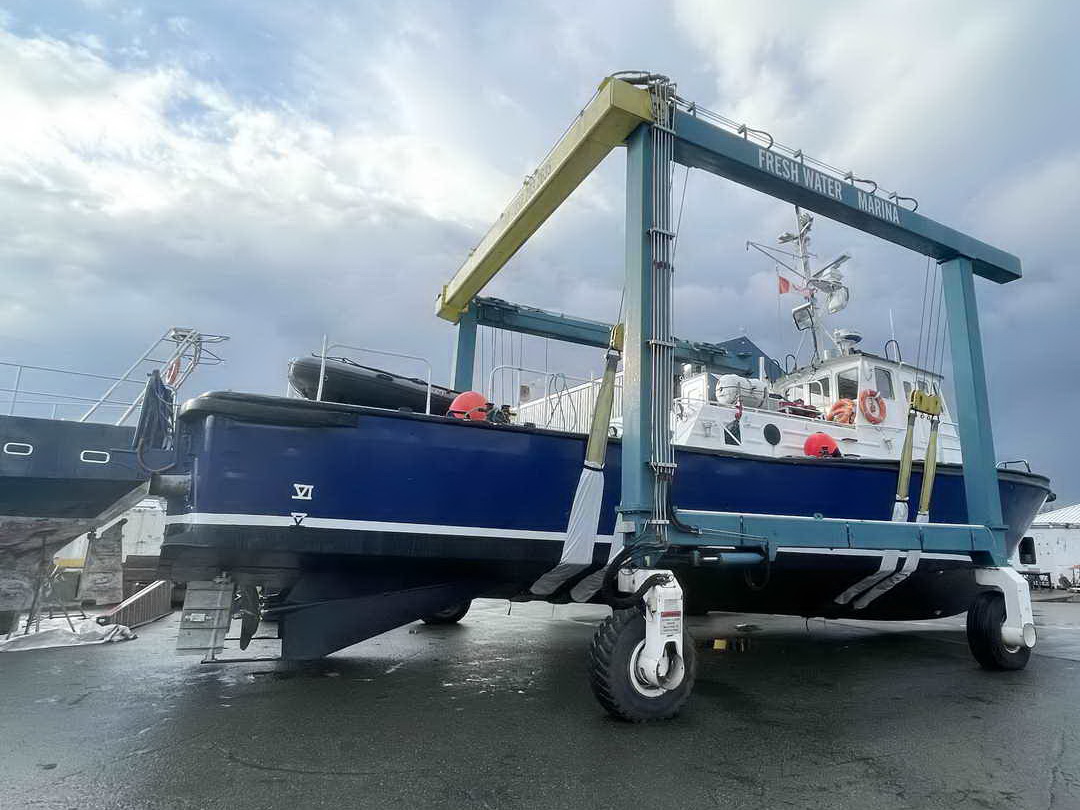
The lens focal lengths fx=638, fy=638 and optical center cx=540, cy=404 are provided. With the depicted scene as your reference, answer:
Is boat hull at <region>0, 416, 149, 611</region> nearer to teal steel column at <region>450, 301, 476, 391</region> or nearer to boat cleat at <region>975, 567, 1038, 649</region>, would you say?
teal steel column at <region>450, 301, 476, 391</region>

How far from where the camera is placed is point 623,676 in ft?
12.9

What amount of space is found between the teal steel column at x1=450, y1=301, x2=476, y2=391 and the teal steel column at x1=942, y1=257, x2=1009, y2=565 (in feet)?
18.1

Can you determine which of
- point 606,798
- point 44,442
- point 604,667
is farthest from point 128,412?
point 606,798

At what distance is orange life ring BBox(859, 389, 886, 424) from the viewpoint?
8055mm

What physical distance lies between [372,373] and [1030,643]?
6.31 metres

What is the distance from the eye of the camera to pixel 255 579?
14.9 feet

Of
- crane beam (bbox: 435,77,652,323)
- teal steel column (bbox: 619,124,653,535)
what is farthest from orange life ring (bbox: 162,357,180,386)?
teal steel column (bbox: 619,124,653,535)

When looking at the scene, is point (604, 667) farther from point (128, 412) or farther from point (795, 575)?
point (128, 412)

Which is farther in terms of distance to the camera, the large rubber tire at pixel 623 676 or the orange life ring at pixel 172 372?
the orange life ring at pixel 172 372

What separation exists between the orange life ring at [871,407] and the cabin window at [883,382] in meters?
0.44

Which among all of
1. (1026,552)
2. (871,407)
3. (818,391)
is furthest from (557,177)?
(1026,552)

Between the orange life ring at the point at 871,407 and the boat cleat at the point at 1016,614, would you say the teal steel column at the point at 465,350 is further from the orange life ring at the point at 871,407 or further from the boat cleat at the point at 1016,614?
the boat cleat at the point at 1016,614

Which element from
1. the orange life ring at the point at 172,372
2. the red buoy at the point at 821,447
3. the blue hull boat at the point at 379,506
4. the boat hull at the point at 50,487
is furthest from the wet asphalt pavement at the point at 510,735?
the orange life ring at the point at 172,372

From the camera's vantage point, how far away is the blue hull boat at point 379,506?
4.32m
